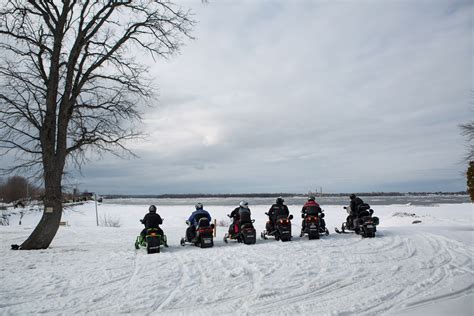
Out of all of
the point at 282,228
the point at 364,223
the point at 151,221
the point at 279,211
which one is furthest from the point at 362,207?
the point at 151,221

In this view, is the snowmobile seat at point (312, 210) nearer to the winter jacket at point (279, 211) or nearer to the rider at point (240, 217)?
the winter jacket at point (279, 211)

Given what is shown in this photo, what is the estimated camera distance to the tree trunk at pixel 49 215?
12.2 metres

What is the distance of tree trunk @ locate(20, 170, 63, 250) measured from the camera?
1216 centimetres

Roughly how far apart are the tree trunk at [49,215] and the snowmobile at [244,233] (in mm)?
6068

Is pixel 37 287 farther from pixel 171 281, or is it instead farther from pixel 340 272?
pixel 340 272

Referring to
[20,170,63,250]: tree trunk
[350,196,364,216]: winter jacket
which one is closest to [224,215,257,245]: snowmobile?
[350,196,364,216]: winter jacket

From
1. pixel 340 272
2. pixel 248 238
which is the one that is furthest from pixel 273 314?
pixel 248 238

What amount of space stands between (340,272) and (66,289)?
545 centimetres

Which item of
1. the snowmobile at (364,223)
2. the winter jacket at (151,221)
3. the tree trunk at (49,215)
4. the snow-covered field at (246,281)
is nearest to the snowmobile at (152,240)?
the winter jacket at (151,221)

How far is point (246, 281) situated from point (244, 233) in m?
6.01

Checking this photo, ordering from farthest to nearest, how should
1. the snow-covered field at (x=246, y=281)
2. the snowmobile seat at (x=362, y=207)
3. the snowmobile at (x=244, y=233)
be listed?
the snowmobile seat at (x=362, y=207), the snowmobile at (x=244, y=233), the snow-covered field at (x=246, y=281)

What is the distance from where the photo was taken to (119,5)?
12.9 meters

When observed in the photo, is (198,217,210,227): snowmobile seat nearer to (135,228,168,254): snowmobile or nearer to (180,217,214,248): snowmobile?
(180,217,214,248): snowmobile

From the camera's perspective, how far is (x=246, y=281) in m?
7.13
